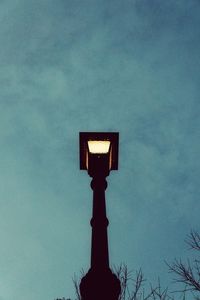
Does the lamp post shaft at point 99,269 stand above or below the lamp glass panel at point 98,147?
below

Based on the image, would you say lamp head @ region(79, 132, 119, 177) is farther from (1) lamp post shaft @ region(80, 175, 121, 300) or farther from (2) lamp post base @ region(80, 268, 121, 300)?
(2) lamp post base @ region(80, 268, 121, 300)

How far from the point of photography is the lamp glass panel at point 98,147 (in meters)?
4.86

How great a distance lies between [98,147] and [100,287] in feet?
5.91

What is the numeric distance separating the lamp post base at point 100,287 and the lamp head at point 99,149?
137cm

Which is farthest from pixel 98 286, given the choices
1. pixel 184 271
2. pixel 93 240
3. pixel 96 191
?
pixel 184 271

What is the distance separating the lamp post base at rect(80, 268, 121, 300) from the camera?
3.64 metres

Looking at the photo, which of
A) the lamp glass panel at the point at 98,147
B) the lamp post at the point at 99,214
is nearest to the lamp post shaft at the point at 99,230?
the lamp post at the point at 99,214

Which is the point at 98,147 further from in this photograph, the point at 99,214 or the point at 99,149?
the point at 99,214

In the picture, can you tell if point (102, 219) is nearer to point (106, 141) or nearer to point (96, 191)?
point (96, 191)

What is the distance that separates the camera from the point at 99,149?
4.87 metres

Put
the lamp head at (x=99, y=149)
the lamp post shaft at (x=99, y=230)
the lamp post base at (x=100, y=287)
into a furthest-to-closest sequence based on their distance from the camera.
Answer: the lamp head at (x=99, y=149) → the lamp post shaft at (x=99, y=230) → the lamp post base at (x=100, y=287)

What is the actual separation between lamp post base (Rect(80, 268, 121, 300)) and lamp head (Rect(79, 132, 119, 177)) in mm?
1374

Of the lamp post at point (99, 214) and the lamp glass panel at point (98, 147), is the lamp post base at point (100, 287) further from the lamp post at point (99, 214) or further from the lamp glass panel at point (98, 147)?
the lamp glass panel at point (98, 147)

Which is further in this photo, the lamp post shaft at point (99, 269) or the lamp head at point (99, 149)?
the lamp head at point (99, 149)
